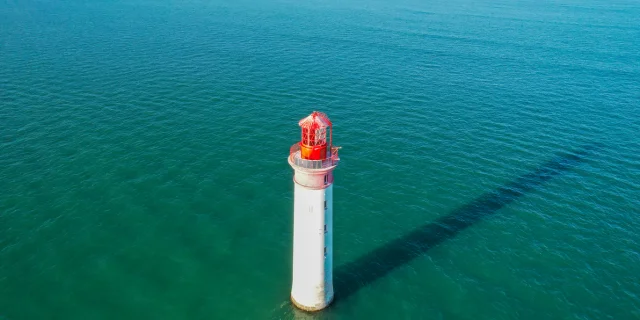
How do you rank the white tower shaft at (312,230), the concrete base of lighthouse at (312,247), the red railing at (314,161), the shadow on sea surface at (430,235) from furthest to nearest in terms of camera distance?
the shadow on sea surface at (430,235) → the concrete base of lighthouse at (312,247) → the white tower shaft at (312,230) → the red railing at (314,161)

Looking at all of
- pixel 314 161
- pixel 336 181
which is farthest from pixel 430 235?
pixel 314 161

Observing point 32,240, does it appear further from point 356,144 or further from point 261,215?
point 356,144

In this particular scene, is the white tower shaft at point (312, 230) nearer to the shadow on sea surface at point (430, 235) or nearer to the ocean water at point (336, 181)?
the ocean water at point (336, 181)

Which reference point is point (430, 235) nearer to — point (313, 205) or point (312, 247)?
point (312, 247)

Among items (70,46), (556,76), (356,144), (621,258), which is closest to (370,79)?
(356,144)

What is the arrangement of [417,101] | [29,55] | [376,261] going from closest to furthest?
[376,261]
[417,101]
[29,55]

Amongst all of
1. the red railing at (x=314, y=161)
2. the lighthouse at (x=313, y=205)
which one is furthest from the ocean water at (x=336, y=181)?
the red railing at (x=314, y=161)

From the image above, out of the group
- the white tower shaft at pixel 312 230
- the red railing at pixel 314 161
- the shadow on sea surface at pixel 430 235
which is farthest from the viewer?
the shadow on sea surface at pixel 430 235
